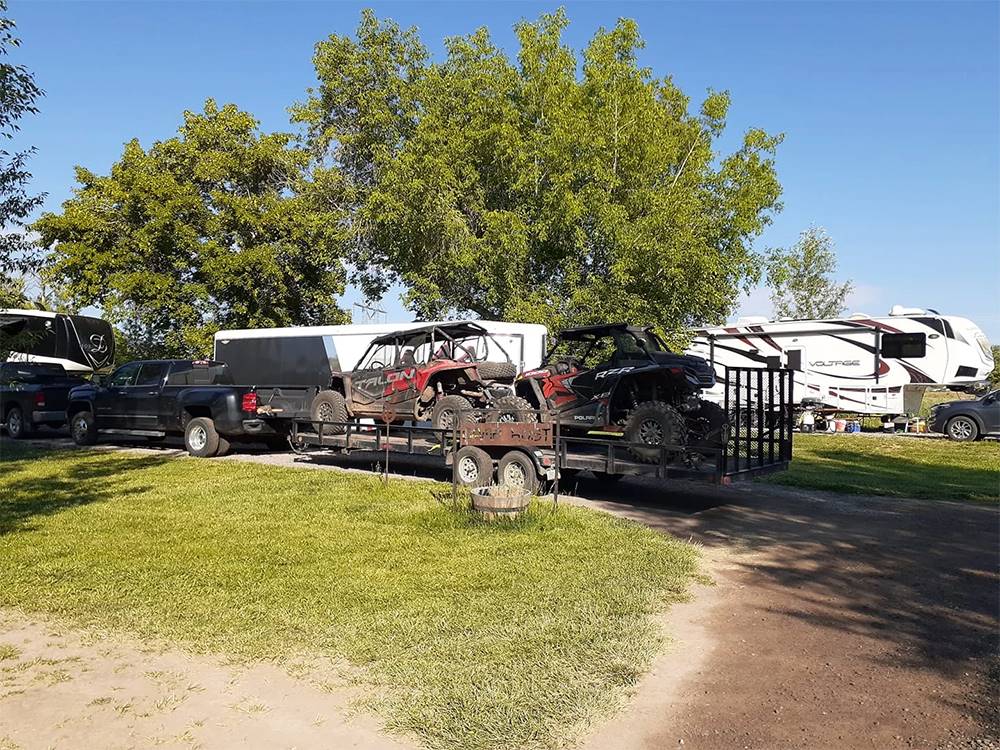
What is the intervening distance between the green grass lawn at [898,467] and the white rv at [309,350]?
5.82m

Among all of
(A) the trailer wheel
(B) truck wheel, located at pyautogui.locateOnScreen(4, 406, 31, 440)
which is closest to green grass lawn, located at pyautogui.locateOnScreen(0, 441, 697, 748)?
(A) the trailer wheel

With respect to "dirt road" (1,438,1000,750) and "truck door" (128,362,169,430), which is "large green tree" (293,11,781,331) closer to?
"truck door" (128,362,169,430)

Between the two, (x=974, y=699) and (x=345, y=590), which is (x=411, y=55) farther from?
(x=974, y=699)

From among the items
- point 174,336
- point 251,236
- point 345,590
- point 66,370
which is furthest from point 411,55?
point 345,590

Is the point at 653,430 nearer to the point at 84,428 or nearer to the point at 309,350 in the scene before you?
the point at 309,350

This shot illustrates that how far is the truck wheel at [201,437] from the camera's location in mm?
15047

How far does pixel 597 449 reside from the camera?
11070 millimetres

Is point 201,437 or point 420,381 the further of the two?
point 201,437

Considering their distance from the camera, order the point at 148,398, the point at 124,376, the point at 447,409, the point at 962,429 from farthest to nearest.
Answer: the point at 962,429 → the point at 124,376 → the point at 148,398 → the point at 447,409

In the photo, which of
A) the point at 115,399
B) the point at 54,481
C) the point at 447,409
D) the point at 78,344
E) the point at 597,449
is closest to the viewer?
the point at 597,449

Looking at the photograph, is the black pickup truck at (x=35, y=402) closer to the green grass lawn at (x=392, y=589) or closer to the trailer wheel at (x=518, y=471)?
the green grass lawn at (x=392, y=589)

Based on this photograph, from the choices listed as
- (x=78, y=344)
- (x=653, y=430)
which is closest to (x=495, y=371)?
(x=653, y=430)

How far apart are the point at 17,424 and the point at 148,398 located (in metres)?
5.42

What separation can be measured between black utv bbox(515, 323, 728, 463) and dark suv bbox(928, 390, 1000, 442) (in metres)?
12.0
